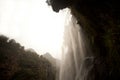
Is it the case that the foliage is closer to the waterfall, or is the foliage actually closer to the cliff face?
the waterfall

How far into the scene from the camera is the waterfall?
18.2 m

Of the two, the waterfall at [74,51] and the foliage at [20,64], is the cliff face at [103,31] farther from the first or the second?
the foliage at [20,64]

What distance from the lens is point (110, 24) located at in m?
11.2

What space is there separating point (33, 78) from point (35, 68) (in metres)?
2.07

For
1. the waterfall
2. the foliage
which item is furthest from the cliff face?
the foliage

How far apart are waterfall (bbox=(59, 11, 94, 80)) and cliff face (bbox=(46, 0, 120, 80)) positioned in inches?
82.7

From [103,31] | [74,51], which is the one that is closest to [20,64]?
[74,51]

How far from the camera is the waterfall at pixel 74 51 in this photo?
1819 centimetres

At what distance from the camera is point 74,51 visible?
2159 cm

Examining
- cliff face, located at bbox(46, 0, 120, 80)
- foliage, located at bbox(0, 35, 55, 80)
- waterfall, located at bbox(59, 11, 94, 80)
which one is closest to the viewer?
cliff face, located at bbox(46, 0, 120, 80)

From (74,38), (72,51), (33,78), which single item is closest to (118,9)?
(74,38)

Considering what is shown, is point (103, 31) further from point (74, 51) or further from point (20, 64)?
point (20, 64)

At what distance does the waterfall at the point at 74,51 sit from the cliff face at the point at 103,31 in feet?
6.89

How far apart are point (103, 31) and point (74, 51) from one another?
9395mm
